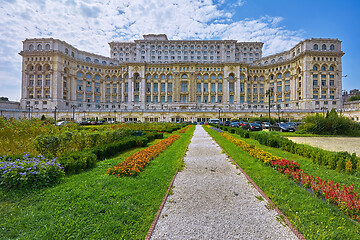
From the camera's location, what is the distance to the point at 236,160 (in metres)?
8.76

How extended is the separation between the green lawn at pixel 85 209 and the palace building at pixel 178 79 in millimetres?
53334

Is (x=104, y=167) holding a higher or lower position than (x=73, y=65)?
lower

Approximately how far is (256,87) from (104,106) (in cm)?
6972

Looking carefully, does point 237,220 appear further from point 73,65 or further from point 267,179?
point 73,65

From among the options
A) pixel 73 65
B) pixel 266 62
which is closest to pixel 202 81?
pixel 266 62

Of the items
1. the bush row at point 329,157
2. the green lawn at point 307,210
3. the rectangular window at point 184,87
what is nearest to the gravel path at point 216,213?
the green lawn at point 307,210

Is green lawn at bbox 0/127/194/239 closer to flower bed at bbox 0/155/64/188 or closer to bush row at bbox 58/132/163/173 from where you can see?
flower bed at bbox 0/155/64/188

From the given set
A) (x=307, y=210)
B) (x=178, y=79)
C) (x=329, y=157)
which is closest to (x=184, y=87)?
(x=178, y=79)

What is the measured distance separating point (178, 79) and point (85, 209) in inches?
2933

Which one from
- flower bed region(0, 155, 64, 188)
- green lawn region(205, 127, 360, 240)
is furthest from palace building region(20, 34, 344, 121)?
green lawn region(205, 127, 360, 240)

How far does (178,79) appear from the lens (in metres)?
75.8

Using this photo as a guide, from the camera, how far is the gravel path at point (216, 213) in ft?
11.0

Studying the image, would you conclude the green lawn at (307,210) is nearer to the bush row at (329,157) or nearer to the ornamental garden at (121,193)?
the ornamental garden at (121,193)

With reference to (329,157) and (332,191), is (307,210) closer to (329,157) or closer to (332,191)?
(332,191)
